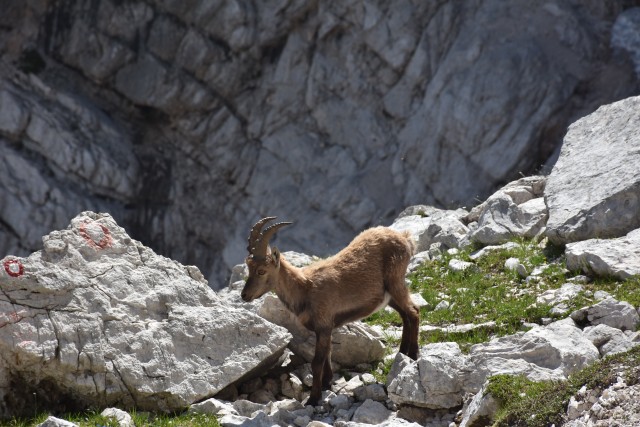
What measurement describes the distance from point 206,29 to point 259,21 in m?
1.91

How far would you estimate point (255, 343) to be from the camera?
31.2 feet

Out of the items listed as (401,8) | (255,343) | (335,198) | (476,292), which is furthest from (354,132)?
(255,343)

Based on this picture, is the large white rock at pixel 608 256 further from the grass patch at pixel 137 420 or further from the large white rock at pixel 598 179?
the grass patch at pixel 137 420

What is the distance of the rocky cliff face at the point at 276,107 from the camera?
25984mm

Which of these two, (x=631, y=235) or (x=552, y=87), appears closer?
(x=631, y=235)

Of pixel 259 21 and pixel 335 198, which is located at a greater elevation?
pixel 259 21

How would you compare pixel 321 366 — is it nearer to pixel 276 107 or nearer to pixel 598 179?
pixel 598 179

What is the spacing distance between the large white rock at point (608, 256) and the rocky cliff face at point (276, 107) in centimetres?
1372

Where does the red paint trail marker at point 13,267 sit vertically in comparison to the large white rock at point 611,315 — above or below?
above

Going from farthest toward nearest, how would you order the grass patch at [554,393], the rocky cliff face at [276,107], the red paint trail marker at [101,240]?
the rocky cliff face at [276,107] → the red paint trail marker at [101,240] → the grass patch at [554,393]

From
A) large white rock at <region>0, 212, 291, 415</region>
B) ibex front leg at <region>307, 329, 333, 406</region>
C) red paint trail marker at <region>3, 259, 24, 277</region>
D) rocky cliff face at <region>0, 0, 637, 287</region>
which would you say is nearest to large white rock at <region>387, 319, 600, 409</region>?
ibex front leg at <region>307, 329, 333, 406</region>

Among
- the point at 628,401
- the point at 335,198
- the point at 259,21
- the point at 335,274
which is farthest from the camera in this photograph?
the point at 259,21

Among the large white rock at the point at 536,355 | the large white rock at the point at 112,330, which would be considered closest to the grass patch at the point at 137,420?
the large white rock at the point at 112,330

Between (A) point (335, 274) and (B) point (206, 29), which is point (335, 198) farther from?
(A) point (335, 274)
